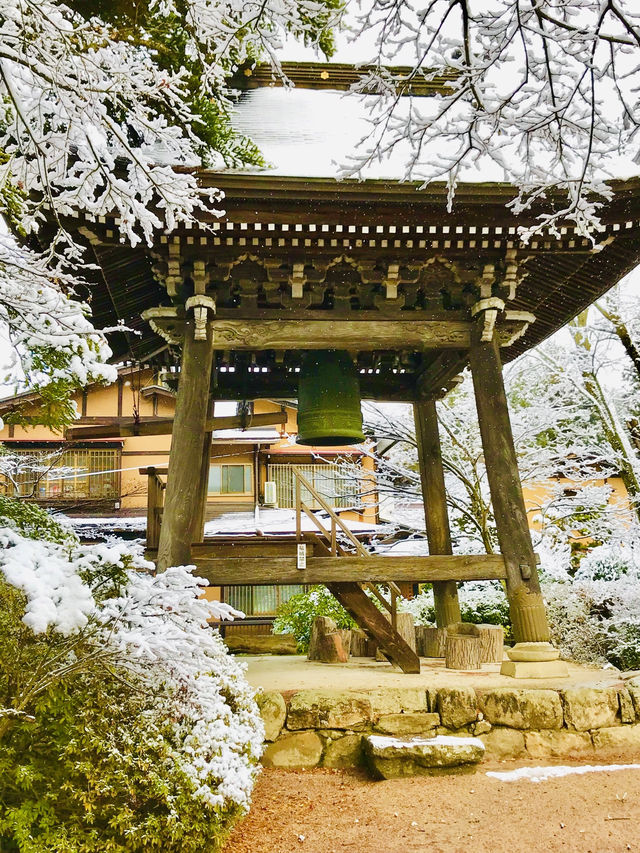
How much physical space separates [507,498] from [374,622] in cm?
172

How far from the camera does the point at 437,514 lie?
28.1 feet

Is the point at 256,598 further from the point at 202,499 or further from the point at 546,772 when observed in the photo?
the point at 546,772

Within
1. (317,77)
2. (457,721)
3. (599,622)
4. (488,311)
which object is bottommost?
(457,721)

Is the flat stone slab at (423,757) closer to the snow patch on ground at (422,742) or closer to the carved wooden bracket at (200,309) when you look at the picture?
the snow patch on ground at (422,742)

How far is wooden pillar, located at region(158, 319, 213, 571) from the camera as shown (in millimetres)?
5832

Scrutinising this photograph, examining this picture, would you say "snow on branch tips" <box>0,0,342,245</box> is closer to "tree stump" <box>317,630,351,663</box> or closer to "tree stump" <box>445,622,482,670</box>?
"tree stump" <box>445,622,482,670</box>

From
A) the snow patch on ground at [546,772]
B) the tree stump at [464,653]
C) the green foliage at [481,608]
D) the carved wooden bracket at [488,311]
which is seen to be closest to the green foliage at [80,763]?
the snow patch on ground at [546,772]

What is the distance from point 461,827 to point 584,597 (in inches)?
247

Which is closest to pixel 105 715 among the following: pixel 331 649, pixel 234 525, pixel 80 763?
pixel 80 763

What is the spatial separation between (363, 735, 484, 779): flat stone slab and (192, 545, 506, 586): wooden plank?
1.53 m

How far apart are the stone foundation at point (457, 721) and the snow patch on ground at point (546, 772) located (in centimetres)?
23

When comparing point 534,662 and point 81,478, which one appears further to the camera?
point 81,478

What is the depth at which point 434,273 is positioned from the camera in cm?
673

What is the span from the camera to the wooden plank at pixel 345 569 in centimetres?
585
